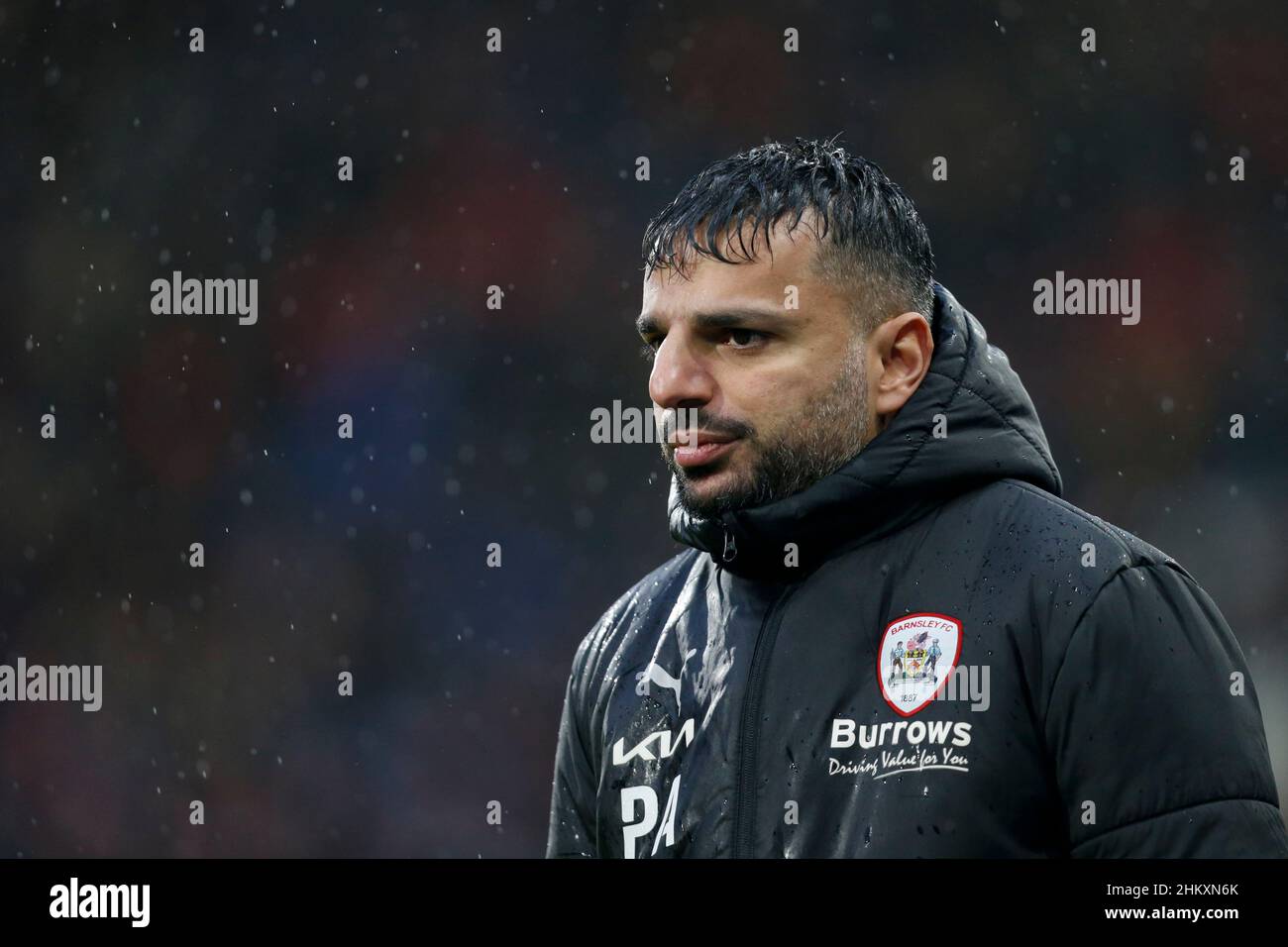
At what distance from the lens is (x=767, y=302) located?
76.6 inches

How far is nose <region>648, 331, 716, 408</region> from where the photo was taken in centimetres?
196

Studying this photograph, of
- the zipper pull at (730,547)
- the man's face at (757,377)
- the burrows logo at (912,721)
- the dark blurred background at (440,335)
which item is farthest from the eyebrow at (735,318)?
the dark blurred background at (440,335)

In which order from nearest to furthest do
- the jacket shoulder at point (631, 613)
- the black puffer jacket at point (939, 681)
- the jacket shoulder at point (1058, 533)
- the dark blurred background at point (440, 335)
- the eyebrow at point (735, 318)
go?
the black puffer jacket at point (939, 681) < the jacket shoulder at point (1058, 533) < the eyebrow at point (735, 318) < the jacket shoulder at point (631, 613) < the dark blurred background at point (440, 335)

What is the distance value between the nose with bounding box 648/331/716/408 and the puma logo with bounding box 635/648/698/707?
0.36 meters

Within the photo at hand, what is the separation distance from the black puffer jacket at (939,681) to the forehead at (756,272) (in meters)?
0.23

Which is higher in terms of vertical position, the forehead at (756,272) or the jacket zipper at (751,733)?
the forehead at (756,272)

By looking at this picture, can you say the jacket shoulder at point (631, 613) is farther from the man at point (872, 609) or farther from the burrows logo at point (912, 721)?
the burrows logo at point (912, 721)

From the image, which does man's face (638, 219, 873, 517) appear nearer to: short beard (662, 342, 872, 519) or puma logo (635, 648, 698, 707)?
short beard (662, 342, 872, 519)

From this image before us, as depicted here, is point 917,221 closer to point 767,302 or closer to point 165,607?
point 767,302

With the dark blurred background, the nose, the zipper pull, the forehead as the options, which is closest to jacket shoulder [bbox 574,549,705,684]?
the zipper pull

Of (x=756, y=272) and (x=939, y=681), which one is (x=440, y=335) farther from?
(x=939, y=681)

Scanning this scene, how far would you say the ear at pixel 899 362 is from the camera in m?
2.01

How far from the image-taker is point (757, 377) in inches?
76.9
